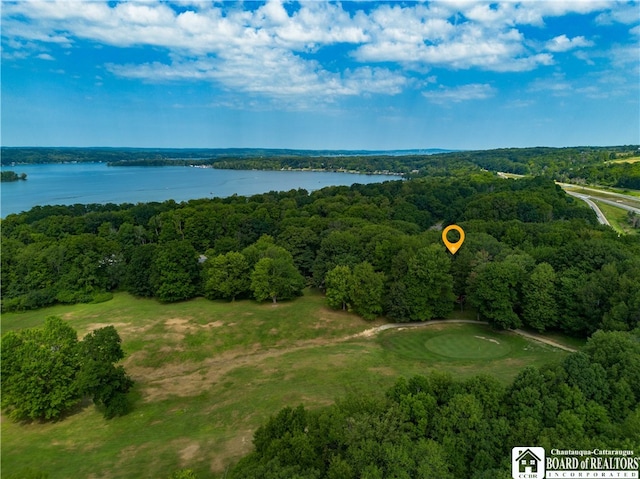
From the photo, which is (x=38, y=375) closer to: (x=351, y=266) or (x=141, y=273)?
(x=141, y=273)

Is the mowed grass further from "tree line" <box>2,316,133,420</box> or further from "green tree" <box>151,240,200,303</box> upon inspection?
"green tree" <box>151,240,200,303</box>

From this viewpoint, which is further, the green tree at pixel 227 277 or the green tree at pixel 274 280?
the green tree at pixel 227 277

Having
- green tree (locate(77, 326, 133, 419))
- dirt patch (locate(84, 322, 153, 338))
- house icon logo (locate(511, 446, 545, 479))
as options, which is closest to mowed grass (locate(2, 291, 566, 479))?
dirt patch (locate(84, 322, 153, 338))

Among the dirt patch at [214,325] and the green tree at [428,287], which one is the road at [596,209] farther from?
the dirt patch at [214,325]

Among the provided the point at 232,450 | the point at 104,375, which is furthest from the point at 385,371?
the point at 104,375

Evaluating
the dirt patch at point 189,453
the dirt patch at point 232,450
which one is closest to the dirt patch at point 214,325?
the dirt patch at point 232,450

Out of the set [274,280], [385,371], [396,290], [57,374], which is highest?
[396,290]
